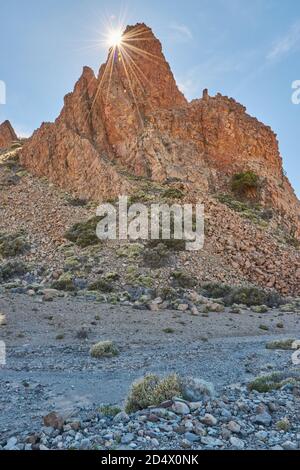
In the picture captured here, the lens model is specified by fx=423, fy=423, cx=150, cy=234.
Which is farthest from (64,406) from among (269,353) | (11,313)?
(11,313)

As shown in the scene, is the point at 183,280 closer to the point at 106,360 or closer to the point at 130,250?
the point at 130,250

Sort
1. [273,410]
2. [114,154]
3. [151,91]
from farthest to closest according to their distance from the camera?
[151,91], [114,154], [273,410]

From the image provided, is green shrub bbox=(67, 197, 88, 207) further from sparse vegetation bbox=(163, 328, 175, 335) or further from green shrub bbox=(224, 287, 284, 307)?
sparse vegetation bbox=(163, 328, 175, 335)

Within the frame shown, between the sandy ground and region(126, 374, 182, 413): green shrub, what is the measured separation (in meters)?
1.00

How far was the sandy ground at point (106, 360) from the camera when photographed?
331 inches

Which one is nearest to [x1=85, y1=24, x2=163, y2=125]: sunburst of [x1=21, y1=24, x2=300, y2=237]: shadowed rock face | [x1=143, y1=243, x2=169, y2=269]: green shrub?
[x1=21, y1=24, x2=300, y2=237]: shadowed rock face

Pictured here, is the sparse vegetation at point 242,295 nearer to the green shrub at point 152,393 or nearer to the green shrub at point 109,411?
the green shrub at point 152,393

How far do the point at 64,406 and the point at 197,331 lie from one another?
897 cm

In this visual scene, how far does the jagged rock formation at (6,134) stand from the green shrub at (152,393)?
71021mm

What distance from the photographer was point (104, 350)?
1230 cm

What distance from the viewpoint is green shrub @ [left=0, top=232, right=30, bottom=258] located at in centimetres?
2967

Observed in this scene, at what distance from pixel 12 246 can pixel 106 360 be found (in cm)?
2047

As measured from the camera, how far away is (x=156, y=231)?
93.1 feet

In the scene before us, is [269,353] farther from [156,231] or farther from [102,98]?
[102,98]
